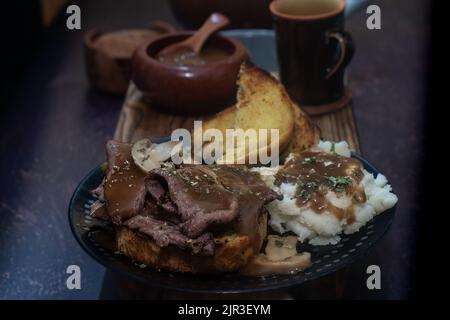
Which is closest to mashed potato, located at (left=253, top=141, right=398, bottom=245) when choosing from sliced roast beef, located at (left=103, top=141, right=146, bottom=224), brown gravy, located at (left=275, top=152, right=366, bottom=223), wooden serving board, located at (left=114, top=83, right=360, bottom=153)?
brown gravy, located at (left=275, top=152, right=366, bottom=223)

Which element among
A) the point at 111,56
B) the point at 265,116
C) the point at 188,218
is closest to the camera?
the point at 188,218

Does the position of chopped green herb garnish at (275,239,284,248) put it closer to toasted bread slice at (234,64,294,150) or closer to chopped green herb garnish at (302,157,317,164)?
chopped green herb garnish at (302,157,317,164)

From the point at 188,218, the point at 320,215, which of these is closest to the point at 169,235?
the point at 188,218

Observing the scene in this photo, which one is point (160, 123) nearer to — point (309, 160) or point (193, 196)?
point (309, 160)

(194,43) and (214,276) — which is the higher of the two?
(194,43)

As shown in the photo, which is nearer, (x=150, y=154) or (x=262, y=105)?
(x=150, y=154)

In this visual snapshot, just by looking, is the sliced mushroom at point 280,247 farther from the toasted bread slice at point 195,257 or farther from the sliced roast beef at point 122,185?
the sliced roast beef at point 122,185

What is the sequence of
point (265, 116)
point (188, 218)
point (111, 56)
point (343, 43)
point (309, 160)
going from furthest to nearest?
point (111, 56) → point (343, 43) → point (265, 116) → point (309, 160) → point (188, 218)

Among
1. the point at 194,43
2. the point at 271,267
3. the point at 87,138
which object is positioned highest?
the point at 194,43
